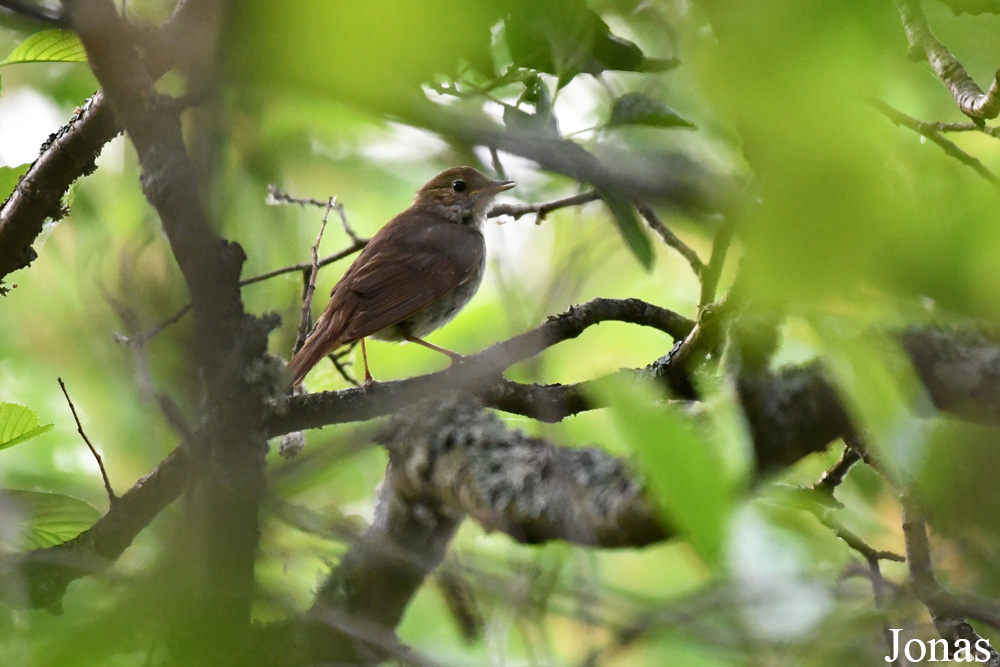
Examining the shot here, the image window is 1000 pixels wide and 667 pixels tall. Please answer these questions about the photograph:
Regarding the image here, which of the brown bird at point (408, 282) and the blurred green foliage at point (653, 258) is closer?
the blurred green foliage at point (653, 258)

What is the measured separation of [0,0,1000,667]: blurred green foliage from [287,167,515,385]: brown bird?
1059mm

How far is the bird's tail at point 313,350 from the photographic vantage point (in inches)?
123

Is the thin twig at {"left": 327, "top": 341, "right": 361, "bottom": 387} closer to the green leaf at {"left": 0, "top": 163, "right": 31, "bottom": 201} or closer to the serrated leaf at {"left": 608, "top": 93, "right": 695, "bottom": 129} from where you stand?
the green leaf at {"left": 0, "top": 163, "right": 31, "bottom": 201}

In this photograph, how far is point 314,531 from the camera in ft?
3.73

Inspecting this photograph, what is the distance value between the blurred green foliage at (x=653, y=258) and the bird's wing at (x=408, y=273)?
3.94 feet

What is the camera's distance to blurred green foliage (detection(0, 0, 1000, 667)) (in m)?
0.65

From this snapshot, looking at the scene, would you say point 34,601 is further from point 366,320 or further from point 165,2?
point 366,320

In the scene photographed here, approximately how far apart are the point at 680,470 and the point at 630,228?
132 cm

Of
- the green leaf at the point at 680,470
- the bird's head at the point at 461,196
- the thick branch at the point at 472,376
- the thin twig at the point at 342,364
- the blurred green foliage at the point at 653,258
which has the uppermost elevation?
the bird's head at the point at 461,196

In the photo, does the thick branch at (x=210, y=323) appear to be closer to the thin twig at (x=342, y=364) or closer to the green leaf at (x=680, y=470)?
the green leaf at (x=680, y=470)

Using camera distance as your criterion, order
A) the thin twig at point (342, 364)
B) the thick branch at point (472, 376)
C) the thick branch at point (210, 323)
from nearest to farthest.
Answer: the thick branch at point (210, 323) < the thick branch at point (472, 376) < the thin twig at point (342, 364)

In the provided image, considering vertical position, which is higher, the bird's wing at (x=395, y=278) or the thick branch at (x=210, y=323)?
the bird's wing at (x=395, y=278)

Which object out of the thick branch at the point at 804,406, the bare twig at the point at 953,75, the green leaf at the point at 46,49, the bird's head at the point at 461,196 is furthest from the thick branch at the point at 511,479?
the bird's head at the point at 461,196

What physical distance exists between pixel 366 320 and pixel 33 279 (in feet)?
4.34
